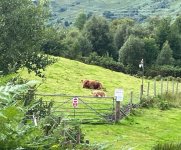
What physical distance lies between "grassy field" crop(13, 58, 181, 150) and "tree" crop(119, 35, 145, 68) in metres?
25.6

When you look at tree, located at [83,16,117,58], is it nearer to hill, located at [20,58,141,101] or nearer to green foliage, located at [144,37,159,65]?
green foliage, located at [144,37,159,65]

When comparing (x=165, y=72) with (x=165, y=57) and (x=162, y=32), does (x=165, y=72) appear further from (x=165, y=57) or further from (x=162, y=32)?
(x=162, y=32)

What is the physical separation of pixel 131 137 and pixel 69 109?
16.0 ft

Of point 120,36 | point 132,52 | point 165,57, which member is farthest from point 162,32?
point 132,52

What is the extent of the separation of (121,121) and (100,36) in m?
56.9

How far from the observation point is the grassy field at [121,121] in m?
22.8

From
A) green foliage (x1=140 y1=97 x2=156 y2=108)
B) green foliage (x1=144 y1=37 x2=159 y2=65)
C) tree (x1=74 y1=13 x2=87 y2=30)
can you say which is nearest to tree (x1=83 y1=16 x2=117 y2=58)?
green foliage (x1=144 y1=37 x2=159 y2=65)

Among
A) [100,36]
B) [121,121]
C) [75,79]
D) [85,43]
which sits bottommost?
[121,121]

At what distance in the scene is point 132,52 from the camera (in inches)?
3081

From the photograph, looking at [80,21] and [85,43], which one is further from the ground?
[80,21]

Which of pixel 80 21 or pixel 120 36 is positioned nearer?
pixel 120 36

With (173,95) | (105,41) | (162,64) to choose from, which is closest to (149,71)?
(162,64)

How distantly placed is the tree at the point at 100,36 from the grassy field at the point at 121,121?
105ft

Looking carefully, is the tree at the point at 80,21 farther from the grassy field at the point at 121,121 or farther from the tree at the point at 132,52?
the grassy field at the point at 121,121
